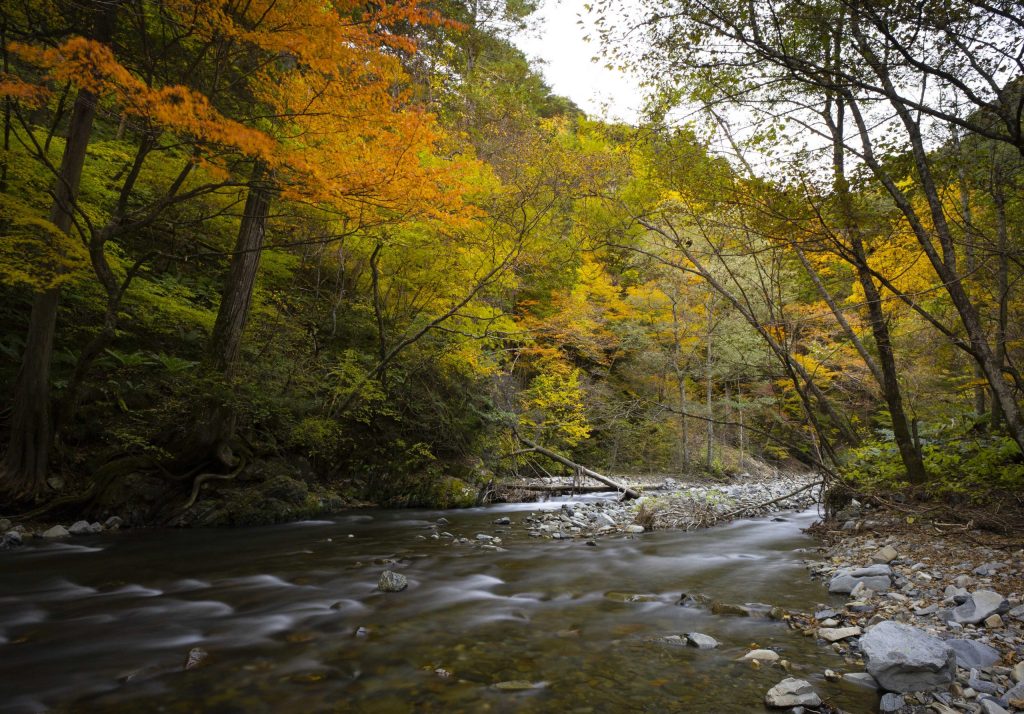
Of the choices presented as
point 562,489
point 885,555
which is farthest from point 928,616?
point 562,489

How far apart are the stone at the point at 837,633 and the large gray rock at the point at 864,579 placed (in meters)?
1.14

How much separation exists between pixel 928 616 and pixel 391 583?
14.8ft

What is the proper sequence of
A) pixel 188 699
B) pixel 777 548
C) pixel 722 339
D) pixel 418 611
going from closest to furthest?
pixel 188 699 < pixel 418 611 < pixel 777 548 < pixel 722 339

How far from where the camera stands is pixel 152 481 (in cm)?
862

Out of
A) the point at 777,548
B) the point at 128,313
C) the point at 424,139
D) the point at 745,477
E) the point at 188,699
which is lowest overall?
the point at 745,477

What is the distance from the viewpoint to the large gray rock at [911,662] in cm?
289

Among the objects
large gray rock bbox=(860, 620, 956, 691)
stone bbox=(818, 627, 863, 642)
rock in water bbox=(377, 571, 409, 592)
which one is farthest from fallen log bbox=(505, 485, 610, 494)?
large gray rock bbox=(860, 620, 956, 691)

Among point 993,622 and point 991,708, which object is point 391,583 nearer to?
point 991,708

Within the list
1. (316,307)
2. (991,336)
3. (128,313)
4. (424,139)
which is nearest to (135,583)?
(128,313)

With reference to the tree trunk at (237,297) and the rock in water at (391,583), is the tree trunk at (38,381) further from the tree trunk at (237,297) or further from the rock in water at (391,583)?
the rock in water at (391,583)

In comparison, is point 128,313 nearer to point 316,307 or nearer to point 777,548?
point 316,307

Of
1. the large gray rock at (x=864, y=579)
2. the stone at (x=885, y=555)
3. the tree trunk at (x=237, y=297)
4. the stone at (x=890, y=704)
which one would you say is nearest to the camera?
the stone at (x=890, y=704)

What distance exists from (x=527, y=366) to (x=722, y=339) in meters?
6.48

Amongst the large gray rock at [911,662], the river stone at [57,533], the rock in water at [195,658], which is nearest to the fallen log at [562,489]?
the river stone at [57,533]
